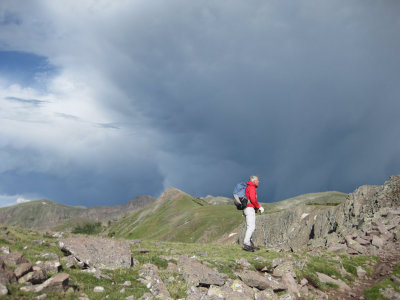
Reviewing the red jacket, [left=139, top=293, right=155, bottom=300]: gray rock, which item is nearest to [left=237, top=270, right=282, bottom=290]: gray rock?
[left=139, top=293, right=155, bottom=300]: gray rock

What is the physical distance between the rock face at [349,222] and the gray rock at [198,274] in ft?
48.2

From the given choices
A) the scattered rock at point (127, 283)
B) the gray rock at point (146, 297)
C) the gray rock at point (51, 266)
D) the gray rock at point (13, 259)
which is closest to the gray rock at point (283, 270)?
the gray rock at point (146, 297)

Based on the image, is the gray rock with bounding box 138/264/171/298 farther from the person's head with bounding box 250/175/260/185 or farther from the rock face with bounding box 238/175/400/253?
the rock face with bounding box 238/175/400/253

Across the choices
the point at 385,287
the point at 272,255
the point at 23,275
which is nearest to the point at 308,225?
the point at 272,255

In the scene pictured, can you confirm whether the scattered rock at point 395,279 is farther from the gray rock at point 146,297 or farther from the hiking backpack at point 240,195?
the gray rock at point 146,297

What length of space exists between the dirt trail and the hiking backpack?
24.4 ft

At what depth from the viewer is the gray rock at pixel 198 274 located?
425 inches

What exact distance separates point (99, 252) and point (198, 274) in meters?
4.94

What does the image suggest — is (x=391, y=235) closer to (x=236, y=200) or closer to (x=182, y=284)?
(x=236, y=200)

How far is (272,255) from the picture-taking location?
1923 cm

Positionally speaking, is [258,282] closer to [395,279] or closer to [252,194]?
[252,194]

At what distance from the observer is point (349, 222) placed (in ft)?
113

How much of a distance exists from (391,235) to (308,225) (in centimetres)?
2192

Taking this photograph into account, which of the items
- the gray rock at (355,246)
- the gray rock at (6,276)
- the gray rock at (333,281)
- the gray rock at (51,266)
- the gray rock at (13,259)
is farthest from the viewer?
the gray rock at (355,246)
